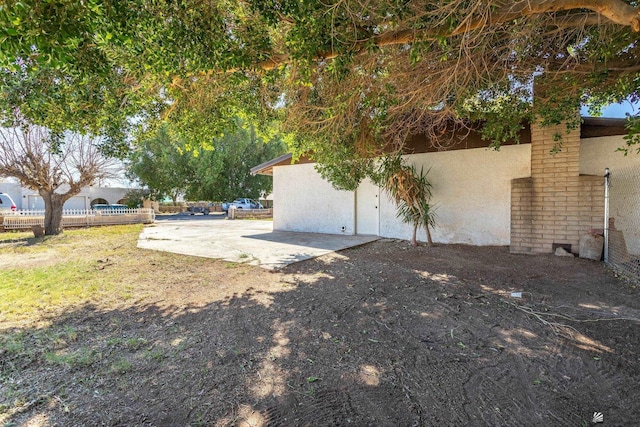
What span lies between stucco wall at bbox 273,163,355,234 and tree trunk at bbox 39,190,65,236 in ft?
25.8

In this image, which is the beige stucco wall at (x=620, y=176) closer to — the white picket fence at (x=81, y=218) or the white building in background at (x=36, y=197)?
the white picket fence at (x=81, y=218)

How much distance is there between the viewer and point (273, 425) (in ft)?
5.55

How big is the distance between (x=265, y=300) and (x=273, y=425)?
215 cm

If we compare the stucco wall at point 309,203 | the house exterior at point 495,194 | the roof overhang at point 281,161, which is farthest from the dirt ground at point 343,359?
the roof overhang at point 281,161

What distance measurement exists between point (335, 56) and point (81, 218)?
15.2 meters

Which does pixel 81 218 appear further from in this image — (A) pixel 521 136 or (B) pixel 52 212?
(A) pixel 521 136

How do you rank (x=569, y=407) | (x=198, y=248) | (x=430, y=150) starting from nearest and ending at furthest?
(x=569, y=407), (x=198, y=248), (x=430, y=150)

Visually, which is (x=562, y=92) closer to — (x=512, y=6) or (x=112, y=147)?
(x=512, y=6)

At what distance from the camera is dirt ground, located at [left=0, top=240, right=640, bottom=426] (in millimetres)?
1792

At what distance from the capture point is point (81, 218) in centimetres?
1338

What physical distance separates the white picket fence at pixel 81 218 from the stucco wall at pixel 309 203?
864cm

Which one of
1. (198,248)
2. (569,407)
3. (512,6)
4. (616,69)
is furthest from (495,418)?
(198,248)

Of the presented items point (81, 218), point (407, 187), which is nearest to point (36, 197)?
point (81, 218)

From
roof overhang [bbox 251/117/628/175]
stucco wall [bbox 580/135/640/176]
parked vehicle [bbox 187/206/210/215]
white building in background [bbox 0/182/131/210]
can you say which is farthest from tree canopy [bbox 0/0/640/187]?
parked vehicle [bbox 187/206/210/215]
